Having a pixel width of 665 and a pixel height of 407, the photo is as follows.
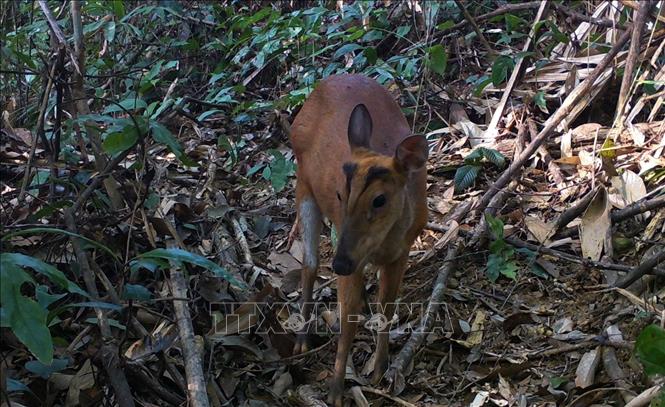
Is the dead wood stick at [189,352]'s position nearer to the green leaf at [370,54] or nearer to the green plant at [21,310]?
the green plant at [21,310]

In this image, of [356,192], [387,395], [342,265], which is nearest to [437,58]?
[356,192]

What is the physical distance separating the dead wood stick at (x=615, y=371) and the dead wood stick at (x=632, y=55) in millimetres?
2269

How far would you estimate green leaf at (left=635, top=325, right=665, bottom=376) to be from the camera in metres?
3.25

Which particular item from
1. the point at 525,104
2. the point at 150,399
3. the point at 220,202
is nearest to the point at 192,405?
the point at 150,399

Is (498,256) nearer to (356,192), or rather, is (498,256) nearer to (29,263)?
(356,192)

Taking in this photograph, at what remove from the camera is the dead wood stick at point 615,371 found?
416 centimetres

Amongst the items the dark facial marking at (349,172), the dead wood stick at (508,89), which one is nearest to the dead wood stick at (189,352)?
the dark facial marking at (349,172)

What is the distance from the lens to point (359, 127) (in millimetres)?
4762

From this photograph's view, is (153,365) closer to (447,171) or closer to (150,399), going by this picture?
(150,399)

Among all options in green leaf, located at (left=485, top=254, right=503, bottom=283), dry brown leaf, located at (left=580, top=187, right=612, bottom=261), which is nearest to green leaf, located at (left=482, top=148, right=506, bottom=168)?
dry brown leaf, located at (left=580, top=187, right=612, bottom=261)

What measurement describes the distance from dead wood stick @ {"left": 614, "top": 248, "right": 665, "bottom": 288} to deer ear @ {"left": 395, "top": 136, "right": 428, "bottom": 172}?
4.80 ft

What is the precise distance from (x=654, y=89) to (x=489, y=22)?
229 centimetres

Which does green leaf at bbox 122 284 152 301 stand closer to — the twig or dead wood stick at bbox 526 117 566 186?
the twig

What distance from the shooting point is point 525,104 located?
6945 mm
